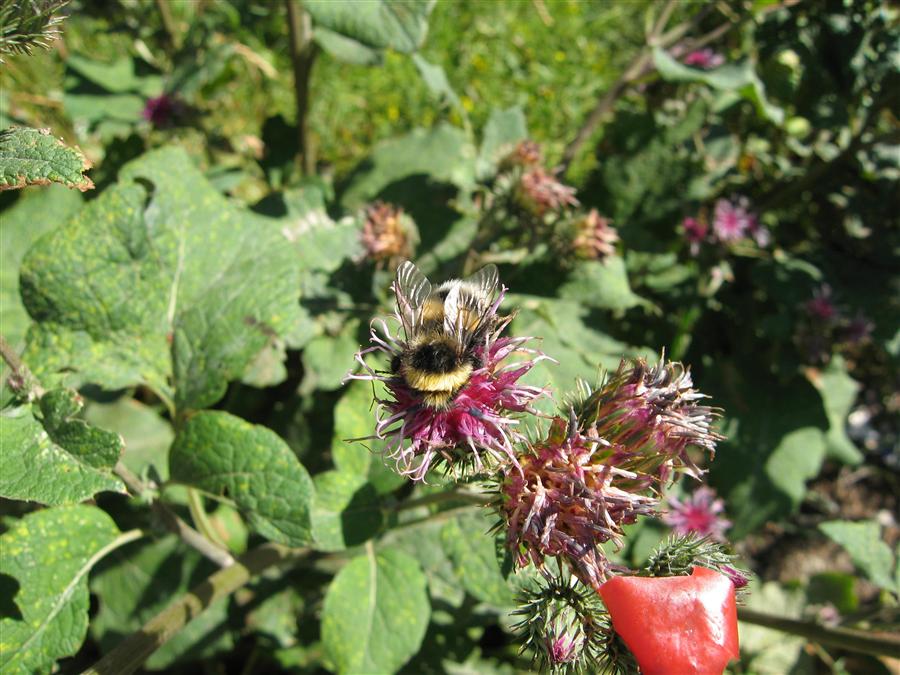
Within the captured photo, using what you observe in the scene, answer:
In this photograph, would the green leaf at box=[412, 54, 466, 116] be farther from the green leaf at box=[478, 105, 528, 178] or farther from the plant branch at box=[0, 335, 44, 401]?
the plant branch at box=[0, 335, 44, 401]

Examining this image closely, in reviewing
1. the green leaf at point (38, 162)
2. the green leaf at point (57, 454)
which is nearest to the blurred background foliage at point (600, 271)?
the green leaf at point (57, 454)

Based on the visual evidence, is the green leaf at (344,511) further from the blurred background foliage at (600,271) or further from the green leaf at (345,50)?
the green leaf at (345,50)

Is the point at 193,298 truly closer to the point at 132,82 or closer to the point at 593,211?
the point at 593,211

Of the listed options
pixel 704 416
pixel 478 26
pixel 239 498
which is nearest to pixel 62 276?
pixel 239 498

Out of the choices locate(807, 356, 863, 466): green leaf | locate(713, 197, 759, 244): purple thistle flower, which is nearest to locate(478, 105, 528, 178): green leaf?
locate(713, 197, 759, 244): purple thistle flower

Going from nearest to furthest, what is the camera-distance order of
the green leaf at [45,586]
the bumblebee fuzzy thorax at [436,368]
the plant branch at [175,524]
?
1. the bumblebee fuzzy thorax at [436,368]
2. the green leaf at [45,586]
3. the plant branch at [175,524]

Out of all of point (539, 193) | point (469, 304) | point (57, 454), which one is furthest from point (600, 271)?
point (57, 454)
